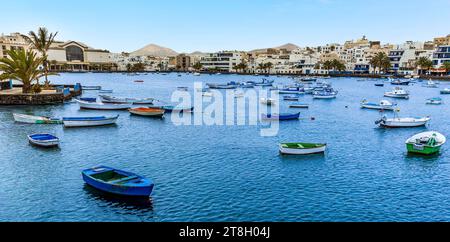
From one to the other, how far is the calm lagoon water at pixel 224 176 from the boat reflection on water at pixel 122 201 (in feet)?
0.21

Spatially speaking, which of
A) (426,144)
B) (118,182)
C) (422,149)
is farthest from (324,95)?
(118,182)

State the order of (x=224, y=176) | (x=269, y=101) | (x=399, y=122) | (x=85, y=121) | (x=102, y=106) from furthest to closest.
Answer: (x=269, y=101) → (x=102, y=106) → (x=399, y=122) → (x=85, y=121) → (x=224, y=176)

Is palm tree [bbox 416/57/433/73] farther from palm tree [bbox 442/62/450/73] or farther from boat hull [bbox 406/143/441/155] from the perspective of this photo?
boat hull [bbox 406/143/441/155]

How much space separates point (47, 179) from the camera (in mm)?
24188

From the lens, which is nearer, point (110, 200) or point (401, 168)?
point (110, 200)

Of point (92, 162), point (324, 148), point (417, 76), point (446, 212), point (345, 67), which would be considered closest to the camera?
point (446, 212)

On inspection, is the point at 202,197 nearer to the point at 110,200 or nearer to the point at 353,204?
the point at 110,200

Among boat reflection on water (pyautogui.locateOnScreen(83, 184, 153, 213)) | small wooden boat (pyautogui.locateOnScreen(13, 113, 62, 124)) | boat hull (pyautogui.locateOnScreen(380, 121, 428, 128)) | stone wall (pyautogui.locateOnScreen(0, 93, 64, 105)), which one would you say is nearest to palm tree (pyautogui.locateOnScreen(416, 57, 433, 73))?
boat hull (pyautogui.locateOnScreen(380, 121, 428, 128))

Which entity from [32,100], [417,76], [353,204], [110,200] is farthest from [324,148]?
[417,76]

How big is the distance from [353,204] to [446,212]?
529cm

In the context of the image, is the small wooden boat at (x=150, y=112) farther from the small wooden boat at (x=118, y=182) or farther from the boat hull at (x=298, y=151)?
the small wooden boat at (x=118, y=182)

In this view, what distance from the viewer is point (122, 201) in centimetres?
2059

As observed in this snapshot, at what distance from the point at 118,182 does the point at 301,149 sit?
16919 mm

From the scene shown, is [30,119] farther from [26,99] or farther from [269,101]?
[269,101]
